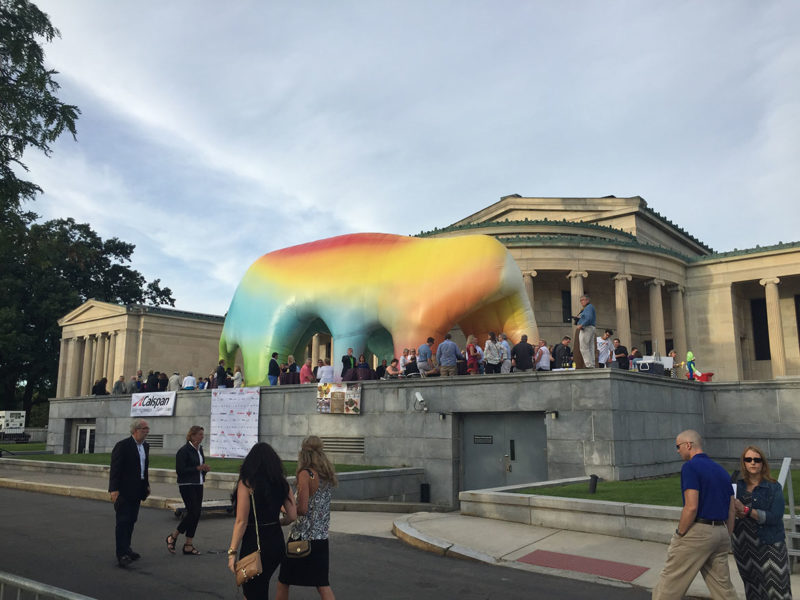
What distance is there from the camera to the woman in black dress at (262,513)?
5660 millimetres

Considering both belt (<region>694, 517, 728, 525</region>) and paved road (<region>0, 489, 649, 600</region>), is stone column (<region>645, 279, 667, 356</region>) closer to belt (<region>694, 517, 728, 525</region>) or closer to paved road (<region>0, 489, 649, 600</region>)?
paved road (<region>0, 489, 649, 600</region>)

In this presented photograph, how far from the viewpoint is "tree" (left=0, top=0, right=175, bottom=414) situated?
13.4m

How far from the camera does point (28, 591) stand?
13.9 ft

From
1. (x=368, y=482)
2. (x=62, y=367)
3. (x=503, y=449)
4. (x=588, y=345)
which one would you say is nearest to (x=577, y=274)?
(x=588, y=345)

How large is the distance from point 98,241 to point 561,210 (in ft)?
160

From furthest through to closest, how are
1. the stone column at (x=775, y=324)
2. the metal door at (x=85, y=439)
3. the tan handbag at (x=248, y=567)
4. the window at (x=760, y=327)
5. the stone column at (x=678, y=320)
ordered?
the window at (x=760, y=327), the stone column at (x=678, y=320), the stone column at (x=775, y=324), the metal door at (x=85, y=439), the tan handbag at (x=248, y=567)

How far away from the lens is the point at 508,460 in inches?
680

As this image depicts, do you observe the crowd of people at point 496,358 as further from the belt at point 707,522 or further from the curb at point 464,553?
the belt at point 707,522

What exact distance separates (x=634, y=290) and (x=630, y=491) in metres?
33.3

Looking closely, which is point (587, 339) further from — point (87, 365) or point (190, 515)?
point (87, 365)

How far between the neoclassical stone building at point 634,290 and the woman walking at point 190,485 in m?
28.7

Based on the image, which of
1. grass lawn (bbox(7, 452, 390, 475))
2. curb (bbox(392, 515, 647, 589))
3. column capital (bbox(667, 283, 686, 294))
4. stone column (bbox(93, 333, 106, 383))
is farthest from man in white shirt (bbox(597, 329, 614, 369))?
stone column (bbox(93, 333, 106, 383))

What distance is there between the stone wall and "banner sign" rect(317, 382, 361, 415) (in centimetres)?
26

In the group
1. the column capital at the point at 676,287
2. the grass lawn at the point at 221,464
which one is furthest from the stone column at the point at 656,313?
the grass lawn at the point at 221,464
